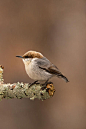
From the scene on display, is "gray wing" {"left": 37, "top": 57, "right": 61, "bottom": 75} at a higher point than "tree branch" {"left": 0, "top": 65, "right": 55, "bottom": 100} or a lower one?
higher

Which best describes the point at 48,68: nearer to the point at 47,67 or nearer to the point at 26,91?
the point at 47,67

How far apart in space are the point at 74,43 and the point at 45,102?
504 mm

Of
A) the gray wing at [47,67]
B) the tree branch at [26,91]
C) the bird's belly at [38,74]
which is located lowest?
the tree branch at [26,91]

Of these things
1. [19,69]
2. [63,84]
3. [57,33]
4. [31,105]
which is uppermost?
[57,33]

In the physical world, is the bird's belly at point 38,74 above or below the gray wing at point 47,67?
below

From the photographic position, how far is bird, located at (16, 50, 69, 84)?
591mm

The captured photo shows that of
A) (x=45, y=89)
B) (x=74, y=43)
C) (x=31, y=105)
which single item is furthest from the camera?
(x=74, y=43)

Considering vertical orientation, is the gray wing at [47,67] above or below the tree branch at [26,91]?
above

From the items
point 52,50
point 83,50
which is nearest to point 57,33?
point 52,50

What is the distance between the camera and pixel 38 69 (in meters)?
0.60

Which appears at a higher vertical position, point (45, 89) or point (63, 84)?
point (45, 89)

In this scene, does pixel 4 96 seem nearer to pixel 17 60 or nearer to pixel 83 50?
pixel 17 60

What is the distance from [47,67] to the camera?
0.61m

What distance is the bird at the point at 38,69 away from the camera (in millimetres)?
591
